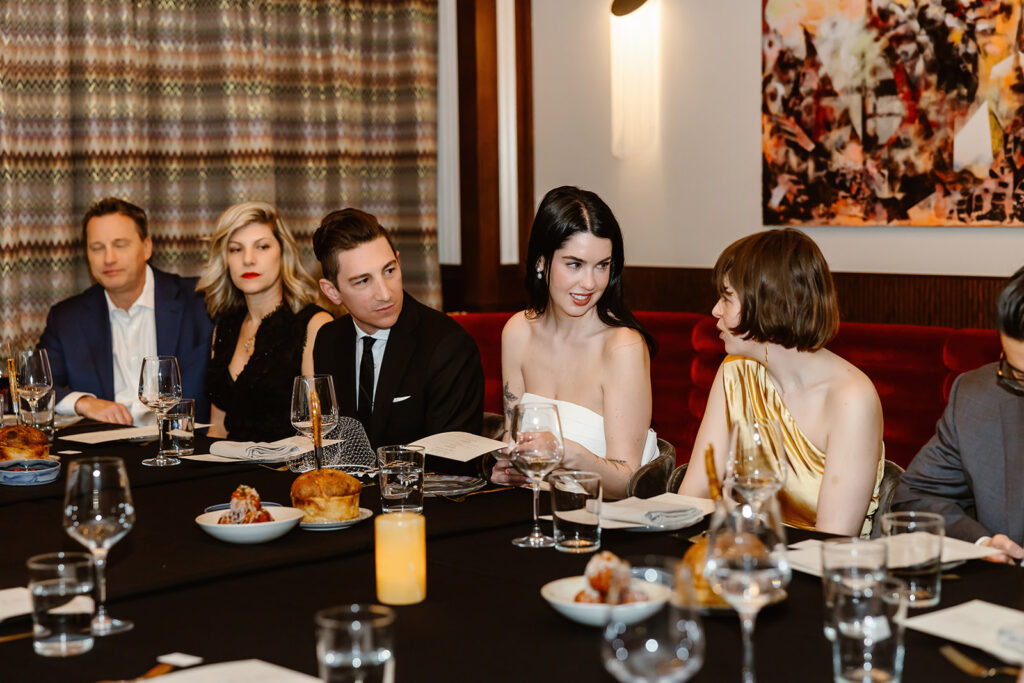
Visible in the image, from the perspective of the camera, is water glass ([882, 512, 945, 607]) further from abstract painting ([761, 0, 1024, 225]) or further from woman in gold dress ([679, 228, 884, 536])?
abstract painting ([761, 0, 1024, 225])

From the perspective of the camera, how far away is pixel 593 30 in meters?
5.04

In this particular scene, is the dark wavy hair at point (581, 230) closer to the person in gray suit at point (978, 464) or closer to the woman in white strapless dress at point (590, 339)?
the woman in white strapless dress at point (590, 339)

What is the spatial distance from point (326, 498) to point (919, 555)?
1.01 metres

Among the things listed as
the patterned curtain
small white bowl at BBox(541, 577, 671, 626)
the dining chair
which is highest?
the patterned curtain

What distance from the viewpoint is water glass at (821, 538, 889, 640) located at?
4.29ft

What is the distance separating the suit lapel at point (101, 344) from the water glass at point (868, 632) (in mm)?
3507

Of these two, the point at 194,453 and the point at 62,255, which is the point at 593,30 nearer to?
the point at 62,255

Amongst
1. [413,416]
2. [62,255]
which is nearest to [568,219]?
[413,416]

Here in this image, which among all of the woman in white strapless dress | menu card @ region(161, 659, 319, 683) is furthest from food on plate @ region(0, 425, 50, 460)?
menu card @ region(161, 659, 319, 683)

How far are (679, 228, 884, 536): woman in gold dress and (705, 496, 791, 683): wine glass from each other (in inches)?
42.3

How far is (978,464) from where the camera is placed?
2371 mm

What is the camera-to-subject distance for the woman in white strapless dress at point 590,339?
118 inches

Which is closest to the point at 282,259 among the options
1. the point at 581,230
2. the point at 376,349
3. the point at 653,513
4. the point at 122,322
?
the point at 376,349

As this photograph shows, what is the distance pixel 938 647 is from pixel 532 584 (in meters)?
0.58
